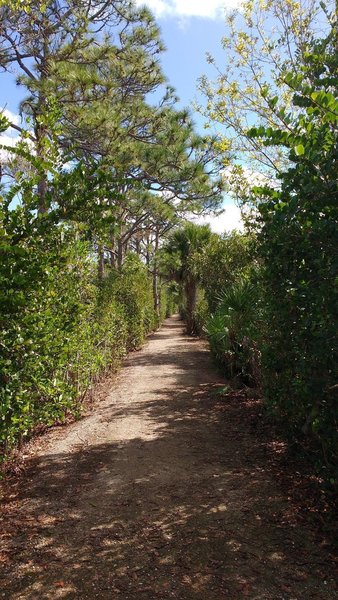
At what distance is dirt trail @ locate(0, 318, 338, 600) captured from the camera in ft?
9.32

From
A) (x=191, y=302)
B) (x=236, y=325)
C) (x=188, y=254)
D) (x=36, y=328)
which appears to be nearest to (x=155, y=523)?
(x=36, y=328)

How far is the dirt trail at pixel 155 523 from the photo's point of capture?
284 cm

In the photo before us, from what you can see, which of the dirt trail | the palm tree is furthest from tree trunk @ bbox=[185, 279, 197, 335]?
the dirt trail

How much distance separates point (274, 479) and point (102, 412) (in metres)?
3.47

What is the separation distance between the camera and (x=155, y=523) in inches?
142

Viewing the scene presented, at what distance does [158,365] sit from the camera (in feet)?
38.5

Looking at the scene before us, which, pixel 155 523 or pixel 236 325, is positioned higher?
pixel 236 325

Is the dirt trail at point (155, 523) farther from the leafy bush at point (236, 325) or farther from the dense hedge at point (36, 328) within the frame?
the leafy bush at point (236, 325)

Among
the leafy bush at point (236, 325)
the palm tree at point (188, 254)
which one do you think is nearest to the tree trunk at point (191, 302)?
the palm tree at point (188, 254)

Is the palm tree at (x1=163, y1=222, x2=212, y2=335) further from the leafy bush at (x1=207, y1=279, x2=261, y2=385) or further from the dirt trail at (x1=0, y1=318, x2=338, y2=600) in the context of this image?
the dirt trail at (x1=0, y1=318, x2=338, y2=600)

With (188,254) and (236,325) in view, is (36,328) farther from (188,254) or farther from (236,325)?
(188,254)

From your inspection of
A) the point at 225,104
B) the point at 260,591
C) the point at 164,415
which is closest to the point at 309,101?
the point at 260,591

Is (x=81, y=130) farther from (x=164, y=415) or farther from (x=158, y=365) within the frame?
(x=158, y=365)

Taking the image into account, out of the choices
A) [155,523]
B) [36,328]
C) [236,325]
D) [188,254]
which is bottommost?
[155,523]
